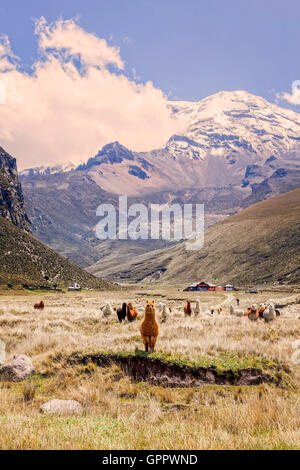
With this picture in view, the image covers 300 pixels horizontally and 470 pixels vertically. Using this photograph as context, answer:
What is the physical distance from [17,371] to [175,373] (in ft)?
17.9

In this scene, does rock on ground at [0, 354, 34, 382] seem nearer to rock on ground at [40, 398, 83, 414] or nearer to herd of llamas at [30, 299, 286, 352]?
rock on ground at [40, 398, 83, 414]

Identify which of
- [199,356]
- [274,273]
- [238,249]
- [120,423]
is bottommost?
[120,423]

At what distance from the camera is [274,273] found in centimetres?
13312

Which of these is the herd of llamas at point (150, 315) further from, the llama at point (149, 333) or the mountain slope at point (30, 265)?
the mountain slope at point (30, 265)

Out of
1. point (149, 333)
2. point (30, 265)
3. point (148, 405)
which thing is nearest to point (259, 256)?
point (30, 265)

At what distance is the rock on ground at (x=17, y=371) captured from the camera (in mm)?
11219

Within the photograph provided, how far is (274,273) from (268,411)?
444 feet

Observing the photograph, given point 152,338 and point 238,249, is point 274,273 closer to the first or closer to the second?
point 238,249

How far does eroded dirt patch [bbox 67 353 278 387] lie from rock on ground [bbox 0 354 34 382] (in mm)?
2099

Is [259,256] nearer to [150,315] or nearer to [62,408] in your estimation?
[150,315]

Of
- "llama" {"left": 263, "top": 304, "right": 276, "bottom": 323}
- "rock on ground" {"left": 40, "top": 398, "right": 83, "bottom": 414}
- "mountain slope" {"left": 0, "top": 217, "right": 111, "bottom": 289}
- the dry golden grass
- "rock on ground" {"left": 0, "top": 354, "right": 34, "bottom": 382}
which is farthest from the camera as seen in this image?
"mountain slope" {"left": 0, "top": 217, "right": 111, "bottom": 289}

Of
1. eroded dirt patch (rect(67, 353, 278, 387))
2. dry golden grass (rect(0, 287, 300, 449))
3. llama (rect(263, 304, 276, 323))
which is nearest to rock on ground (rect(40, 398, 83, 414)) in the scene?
dry golden grass (rect(0, 287, 300, 449))

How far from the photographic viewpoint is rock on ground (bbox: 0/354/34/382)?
11.2 m
